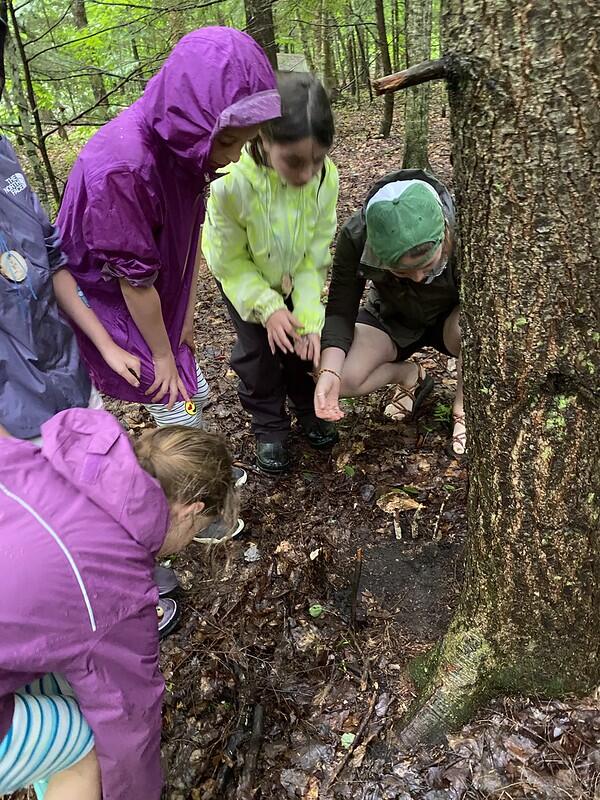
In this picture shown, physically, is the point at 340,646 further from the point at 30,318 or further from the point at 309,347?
the point at 30,318

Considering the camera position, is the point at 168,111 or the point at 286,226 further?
the point at 286,226

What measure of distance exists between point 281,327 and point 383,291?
0.71 metres

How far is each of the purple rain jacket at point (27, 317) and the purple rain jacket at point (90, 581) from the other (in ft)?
1.36

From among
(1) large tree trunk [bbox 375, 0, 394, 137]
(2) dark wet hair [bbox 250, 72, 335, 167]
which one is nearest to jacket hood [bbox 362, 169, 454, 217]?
(2) dark wet hair [bbox 250, 72, 335, 167]

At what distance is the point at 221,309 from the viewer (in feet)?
18.6

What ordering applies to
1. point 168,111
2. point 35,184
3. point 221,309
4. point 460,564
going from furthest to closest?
point 221,309 < point 35,184 < point 460,564 < point 168,111

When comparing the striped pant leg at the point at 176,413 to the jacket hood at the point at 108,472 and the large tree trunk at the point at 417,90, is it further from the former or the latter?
the large tree trunk at the point at 417,90

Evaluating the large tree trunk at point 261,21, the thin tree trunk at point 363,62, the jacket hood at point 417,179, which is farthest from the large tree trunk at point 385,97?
the jacket hood at point 417,179

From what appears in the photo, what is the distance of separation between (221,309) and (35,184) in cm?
194

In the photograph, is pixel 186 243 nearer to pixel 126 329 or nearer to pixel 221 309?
pixel 126 329

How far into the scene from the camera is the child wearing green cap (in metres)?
2.43

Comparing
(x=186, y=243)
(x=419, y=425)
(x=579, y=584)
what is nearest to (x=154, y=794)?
(x=579, y=584)

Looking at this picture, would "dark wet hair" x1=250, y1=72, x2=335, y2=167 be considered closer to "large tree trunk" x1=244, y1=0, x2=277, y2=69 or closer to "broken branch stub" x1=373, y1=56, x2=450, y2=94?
"broken branch stub" x1=373, y1=56, x2=450, y2=94

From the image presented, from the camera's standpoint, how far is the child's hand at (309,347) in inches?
113
